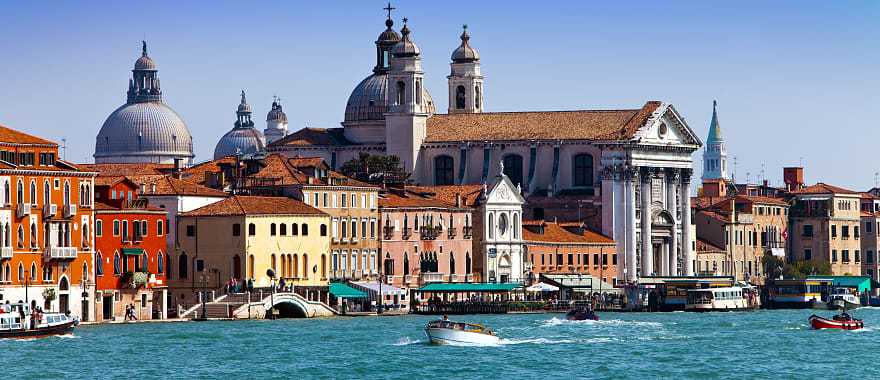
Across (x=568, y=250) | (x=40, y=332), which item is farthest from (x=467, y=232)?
(x=40, y=332)

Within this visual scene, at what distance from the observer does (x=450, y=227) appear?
376 feet

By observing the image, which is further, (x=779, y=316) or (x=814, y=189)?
(x=814, y=189)

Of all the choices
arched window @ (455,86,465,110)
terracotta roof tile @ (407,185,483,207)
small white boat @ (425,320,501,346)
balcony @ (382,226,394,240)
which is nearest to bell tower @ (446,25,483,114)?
arched window @ (455,86,465,110)

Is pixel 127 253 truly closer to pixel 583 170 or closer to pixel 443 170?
pixel 443 170

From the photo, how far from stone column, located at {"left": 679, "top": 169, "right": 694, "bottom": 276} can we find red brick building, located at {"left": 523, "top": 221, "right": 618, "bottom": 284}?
6.95m

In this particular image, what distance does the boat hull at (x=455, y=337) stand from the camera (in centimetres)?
7900

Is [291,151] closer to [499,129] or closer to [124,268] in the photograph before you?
[499,129]

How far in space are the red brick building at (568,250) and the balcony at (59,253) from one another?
33504 millimetres

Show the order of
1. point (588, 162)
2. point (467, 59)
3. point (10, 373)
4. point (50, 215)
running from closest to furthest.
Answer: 1. point (10, 373)
2. point (50, 215)
3. point (588, 162)
4. point (467, 59)

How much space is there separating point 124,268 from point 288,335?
11990 mm

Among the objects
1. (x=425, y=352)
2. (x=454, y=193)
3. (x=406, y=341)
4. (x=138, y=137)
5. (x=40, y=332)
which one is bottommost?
(x=425, y=352)

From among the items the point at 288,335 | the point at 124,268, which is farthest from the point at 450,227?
the point at 288,335

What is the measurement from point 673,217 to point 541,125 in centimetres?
824

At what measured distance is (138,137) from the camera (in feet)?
646
